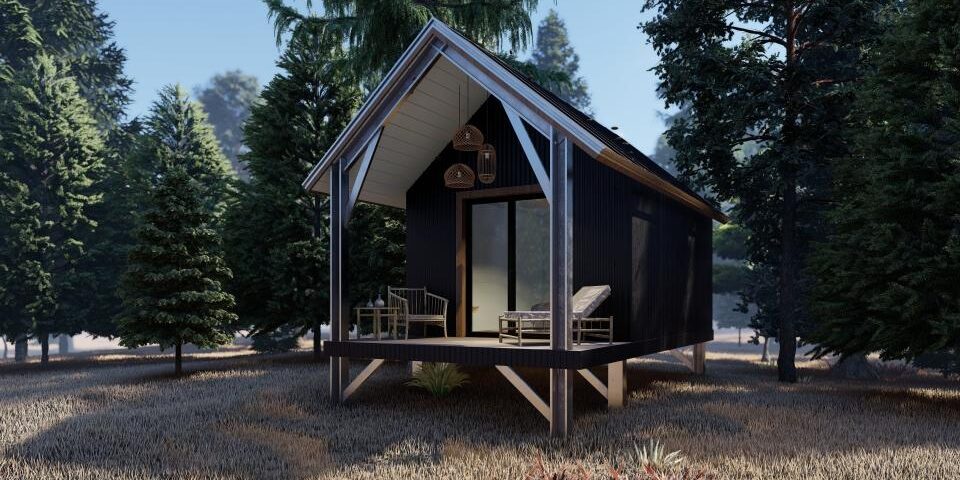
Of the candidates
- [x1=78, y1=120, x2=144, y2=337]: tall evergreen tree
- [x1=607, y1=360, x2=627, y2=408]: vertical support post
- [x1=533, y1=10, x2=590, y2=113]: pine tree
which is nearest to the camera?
[x1=607, y1=360, x2=627, y2=408]: vertical support post

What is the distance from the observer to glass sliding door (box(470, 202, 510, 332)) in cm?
1267

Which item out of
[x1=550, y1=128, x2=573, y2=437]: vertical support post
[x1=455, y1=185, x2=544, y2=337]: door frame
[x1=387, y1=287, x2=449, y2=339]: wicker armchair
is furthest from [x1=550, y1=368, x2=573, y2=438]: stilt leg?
[x1=455, y1=185, x2=544, y2=337]: door frame

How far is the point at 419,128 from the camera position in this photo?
12.0m

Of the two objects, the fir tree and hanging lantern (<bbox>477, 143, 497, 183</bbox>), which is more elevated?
the fir tree

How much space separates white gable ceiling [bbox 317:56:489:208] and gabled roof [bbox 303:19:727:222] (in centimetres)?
10

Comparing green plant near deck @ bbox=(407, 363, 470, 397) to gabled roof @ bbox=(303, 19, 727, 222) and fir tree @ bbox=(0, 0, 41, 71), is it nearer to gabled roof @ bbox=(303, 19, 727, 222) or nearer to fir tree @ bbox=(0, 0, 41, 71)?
gabled roof @ bbox=(303, 19, 727, 222)

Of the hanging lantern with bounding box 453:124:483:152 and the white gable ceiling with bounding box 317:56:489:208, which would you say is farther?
the white gable ceiling with bounding box 317:56:489:208

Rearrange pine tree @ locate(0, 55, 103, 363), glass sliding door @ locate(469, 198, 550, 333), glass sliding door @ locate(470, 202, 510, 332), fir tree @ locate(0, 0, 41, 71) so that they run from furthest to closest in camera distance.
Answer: fir tree @ locate(0, 0, 41, 71), pine tree @ locate(0, 55, 103, 363), glass sliding door @ locate(470, 202, 510, 332), glass sliding door @ locate(469, 198, 550, 333)

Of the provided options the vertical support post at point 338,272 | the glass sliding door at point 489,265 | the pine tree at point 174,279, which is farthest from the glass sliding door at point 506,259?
the pine tree at point 174,279

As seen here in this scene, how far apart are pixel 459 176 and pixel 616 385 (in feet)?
13.8

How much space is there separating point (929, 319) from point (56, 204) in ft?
78.1

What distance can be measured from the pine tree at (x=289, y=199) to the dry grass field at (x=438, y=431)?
3479 millimetres

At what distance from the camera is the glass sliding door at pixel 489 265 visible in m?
12.7

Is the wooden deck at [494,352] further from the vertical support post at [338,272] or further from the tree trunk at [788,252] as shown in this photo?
the tree trunk at [788,252]
